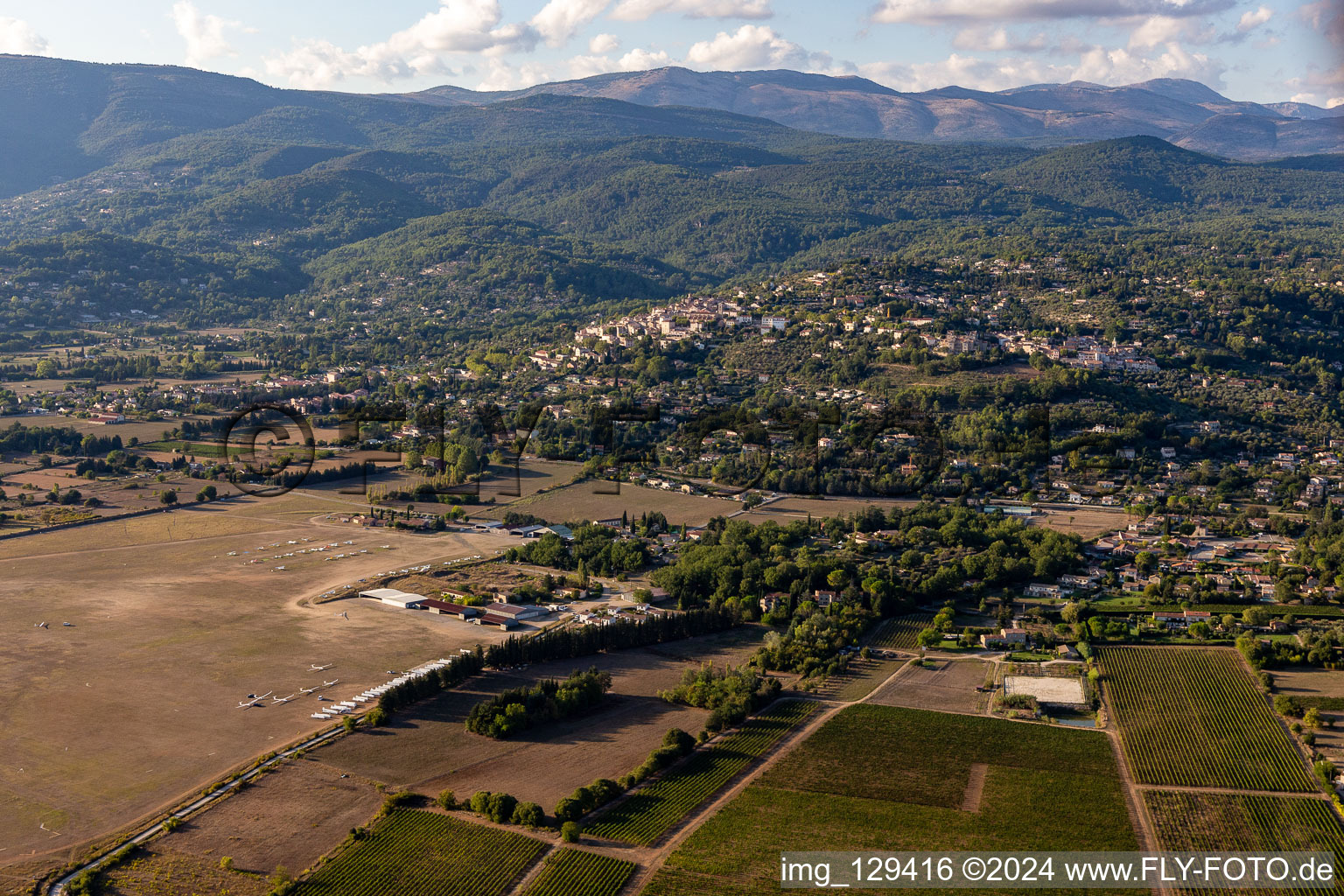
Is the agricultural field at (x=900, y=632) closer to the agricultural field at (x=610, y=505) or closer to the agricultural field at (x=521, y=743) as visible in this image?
the agricultural field at (x=521, y=743)

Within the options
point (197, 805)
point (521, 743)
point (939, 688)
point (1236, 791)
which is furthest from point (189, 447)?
point (1236, 791)

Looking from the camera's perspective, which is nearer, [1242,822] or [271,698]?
[1242,822]

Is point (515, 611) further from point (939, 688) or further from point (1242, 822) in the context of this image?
point (1242, 822)

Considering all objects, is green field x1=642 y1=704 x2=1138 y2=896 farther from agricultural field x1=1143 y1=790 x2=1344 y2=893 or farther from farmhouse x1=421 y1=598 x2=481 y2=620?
farmhouse x1=421 y1=598 x2=481 y2=620

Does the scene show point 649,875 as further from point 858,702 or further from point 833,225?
point 833,225

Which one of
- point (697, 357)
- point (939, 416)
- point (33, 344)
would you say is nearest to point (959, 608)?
point (939, 416)
